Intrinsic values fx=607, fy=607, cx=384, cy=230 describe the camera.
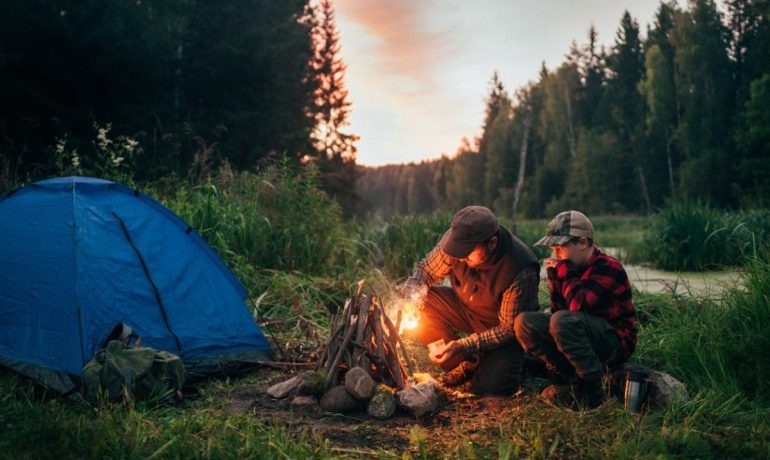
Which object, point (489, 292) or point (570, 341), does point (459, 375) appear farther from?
point (570, 341)

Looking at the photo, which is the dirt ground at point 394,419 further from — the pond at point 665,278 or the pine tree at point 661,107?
the pine tree at point 661,107

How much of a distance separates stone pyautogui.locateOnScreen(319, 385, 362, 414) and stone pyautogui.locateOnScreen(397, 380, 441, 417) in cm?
29

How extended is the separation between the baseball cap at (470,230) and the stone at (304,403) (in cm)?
129

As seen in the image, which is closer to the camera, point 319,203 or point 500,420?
point 500,420

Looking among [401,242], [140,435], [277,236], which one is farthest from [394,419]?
[401,242]

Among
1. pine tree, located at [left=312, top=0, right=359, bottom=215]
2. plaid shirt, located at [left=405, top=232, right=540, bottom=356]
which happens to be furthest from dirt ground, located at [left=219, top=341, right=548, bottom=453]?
pine tree, located at [left=312, top=0, right=359, bottom=215]

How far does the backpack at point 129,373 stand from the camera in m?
3.62

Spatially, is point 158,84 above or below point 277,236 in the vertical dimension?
above

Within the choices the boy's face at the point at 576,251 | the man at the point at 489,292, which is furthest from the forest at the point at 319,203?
the boy's face at the point at 576,251

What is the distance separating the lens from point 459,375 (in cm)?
434

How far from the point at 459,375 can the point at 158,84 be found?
16.3 m

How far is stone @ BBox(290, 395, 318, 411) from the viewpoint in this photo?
3.78 metres

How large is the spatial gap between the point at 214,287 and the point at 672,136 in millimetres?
36922

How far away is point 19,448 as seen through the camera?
9.55 feet
